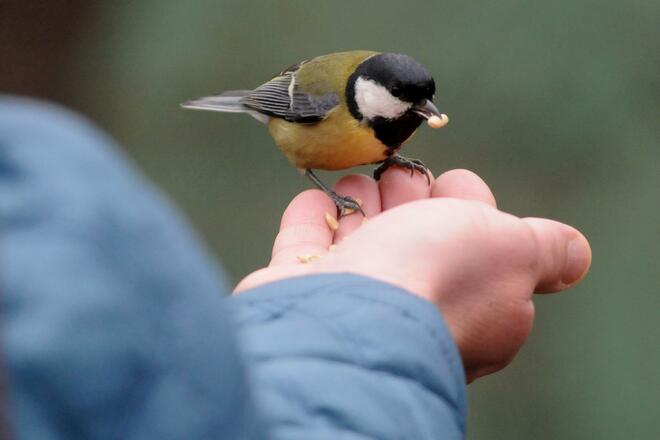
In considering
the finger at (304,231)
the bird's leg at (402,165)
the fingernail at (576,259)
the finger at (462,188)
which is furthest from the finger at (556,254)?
the bird's leg at (402,165)

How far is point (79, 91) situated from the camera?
3.40m

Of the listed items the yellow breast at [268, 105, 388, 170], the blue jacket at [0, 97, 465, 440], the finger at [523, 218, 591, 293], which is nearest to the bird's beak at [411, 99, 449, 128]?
the yellow breast at [268, 105, 388, 170]

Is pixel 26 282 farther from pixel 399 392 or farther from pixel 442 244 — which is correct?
pixel 442 244

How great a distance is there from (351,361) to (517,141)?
1903mm

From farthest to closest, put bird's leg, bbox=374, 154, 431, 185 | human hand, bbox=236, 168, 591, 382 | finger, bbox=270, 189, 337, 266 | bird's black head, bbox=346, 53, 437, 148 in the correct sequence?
bird's black head, bbox=346, 53, 437, 148, bird's leg, bbox=374, 154, 431, 185, finger, bbox=270, 189, 337, 266, human hand, bbox=236, 168, 591, 382

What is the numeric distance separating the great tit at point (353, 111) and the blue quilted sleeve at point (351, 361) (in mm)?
1098

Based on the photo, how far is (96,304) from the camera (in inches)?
17.4

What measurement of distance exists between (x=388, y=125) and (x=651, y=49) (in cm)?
84

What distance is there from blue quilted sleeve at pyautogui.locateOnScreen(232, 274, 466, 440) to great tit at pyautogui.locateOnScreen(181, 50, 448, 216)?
43.2 inches

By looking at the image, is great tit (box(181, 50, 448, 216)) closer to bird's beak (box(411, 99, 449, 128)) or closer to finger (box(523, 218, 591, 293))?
bird's beak (box(411, 99, 449, 128))

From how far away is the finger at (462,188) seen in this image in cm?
169

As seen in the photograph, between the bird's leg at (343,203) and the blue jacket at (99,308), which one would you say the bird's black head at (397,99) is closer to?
the bird's leg at (343,203)

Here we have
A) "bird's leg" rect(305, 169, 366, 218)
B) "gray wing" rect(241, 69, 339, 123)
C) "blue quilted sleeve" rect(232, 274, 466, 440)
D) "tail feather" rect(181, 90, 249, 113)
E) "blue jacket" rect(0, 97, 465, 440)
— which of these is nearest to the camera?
"blue jacket" rect(0, 97, 465, 440)

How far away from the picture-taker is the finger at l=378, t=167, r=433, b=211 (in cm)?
182
